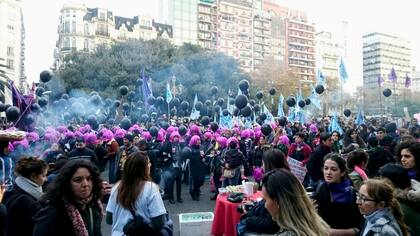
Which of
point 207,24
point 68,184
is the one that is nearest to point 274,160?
point 68,184

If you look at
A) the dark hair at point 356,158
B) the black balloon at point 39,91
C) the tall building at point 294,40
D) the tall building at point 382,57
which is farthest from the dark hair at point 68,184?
the tall building at point 382,57

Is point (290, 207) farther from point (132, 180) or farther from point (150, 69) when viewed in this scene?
point (150, 69)

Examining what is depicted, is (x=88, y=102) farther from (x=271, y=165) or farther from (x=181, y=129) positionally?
(x=271, y=165)

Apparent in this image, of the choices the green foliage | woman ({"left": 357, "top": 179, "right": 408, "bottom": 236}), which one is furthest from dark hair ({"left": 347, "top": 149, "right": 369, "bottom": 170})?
the green foliage

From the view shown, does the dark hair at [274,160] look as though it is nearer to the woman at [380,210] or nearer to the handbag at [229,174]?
the woman at [380,210]

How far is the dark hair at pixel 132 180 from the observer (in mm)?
3725

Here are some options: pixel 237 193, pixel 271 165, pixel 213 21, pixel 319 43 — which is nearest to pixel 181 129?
pixel 237 193

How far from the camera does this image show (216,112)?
23.8 meters

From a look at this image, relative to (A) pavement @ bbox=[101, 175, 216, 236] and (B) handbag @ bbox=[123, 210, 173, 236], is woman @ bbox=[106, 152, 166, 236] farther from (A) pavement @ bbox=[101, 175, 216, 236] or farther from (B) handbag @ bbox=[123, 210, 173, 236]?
(A) pavement @ bbox=[101, 175, 216, 236]

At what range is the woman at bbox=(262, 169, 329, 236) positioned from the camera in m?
2.28

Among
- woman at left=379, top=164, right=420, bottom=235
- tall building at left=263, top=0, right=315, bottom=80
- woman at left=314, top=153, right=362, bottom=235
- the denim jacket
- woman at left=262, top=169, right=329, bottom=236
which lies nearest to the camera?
woman at left=262, top=169, right=329, bottom=236

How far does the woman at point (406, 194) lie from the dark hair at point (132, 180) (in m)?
2.25

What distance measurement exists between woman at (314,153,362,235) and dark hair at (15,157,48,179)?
9.09ft

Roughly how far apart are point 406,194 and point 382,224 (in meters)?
0.70
